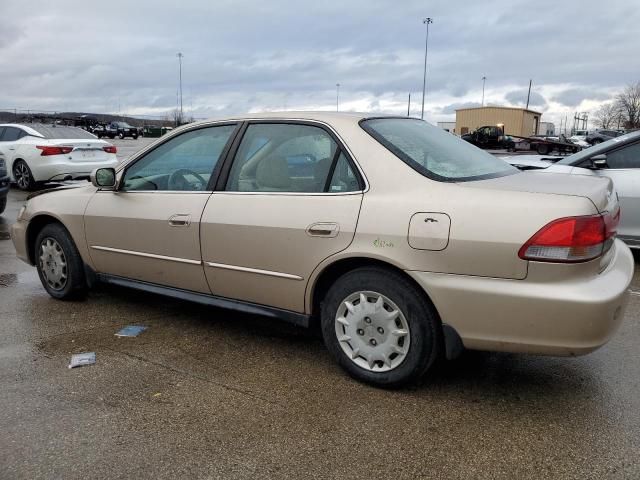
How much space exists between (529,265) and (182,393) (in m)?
1.96

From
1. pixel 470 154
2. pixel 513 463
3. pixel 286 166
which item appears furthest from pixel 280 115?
pixel 513 463

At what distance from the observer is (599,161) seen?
20.9 ft

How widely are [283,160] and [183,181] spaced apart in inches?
33.0

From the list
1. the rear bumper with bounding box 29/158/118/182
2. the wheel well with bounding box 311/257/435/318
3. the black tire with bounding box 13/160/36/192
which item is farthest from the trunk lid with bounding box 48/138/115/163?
the wheel well with bounding box 311/257/435/318

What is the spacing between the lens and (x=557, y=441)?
2.72m

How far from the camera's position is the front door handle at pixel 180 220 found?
3765 millimetres

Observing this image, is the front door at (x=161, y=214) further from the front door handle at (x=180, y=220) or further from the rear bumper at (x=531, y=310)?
the rear bumper at (x=531, y=310)

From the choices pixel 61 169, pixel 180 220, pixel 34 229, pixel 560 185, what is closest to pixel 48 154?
pixel 61 169

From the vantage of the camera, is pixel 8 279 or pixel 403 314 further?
pixel 8 279

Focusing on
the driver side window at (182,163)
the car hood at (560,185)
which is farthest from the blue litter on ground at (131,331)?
the car hood at (560,185)

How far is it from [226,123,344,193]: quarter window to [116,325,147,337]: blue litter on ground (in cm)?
132

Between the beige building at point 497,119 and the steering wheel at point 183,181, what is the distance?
48430 mm

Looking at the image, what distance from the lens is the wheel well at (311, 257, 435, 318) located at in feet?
9.97

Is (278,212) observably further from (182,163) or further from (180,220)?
(182,163)
